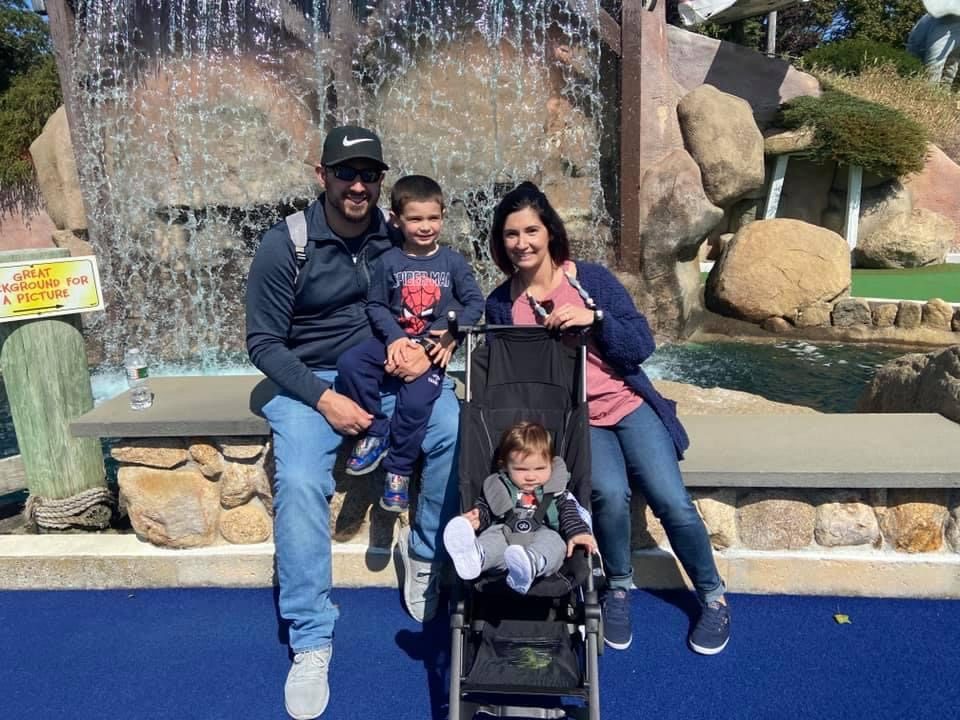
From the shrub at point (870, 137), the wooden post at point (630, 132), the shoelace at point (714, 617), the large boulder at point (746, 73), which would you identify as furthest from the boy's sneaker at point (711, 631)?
the large boulder at point (746, 73)

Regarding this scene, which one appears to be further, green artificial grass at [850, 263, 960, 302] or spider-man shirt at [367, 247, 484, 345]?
green artificial grass at [850, 263, 960, 302]

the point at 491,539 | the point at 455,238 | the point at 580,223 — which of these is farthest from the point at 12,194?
the point at 491,539

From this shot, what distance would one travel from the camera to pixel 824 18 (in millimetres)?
25391

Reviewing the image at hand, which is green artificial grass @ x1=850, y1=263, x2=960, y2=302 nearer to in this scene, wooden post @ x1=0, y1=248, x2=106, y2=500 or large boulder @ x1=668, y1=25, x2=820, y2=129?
large boulder @ x1=668, y1=25, x2=820, y2=129

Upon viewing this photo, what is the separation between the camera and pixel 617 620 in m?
2.63

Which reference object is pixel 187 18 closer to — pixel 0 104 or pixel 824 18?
pixel 0 104

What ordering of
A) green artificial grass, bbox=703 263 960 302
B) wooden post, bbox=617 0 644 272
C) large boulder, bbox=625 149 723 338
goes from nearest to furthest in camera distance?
wooden post, bbox=617 0 644 272 < large boulder, bbox=625 149 723 338 < green artificial grass, bbox=703 263 960 302

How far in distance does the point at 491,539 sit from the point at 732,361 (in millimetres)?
6060

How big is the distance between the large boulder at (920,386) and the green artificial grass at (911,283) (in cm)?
604

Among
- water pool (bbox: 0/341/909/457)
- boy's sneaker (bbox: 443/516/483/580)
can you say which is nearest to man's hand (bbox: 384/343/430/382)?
boy's sneaker (bbox: 443/516/483/580)

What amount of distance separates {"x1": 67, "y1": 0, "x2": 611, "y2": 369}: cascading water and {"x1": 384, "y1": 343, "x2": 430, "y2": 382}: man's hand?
617cm

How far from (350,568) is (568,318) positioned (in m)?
1.44

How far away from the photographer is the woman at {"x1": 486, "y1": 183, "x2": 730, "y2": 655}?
2527 millimetres

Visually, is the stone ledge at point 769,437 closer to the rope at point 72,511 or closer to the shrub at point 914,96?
the rope at point 72,511
